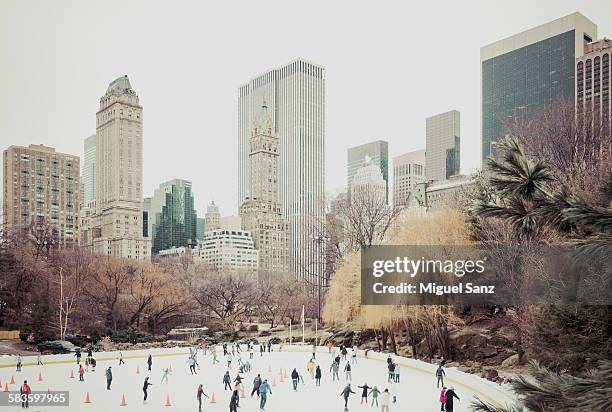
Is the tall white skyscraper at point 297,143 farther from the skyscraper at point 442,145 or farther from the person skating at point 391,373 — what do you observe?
the person skating at point 391,373

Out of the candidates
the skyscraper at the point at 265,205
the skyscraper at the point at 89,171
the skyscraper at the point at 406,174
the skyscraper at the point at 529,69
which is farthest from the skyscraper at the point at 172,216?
the skyscraper at the point at 529,69

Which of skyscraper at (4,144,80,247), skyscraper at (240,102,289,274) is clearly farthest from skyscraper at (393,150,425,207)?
skyscraper at (4,144,80,247)

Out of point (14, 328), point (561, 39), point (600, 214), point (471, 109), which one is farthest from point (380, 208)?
point (600, 214)

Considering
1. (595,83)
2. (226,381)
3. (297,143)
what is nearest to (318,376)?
(226,381)

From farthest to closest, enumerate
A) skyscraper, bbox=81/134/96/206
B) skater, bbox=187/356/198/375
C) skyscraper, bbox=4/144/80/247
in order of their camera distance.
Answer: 1. skyscraper, bbox=81/134/96/206
2. skyscraper, bbox=4/144/80/247
3. skater, bbox=187/356/198/375

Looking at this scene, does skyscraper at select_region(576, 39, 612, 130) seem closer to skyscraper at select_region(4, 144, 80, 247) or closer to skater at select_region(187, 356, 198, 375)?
skater at select_region(187, 356, 198, 375)
